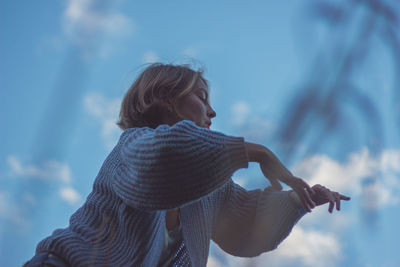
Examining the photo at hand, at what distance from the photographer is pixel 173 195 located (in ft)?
2.72

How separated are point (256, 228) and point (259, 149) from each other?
0.55m

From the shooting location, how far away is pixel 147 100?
1.27m

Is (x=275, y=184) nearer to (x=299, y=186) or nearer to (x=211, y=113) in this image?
(x=299, y=186)

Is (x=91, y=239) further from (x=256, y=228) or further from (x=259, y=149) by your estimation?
(x=256, y=228)

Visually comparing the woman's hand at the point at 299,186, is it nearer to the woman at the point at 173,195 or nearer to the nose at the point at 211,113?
the woman at the point at 173,195

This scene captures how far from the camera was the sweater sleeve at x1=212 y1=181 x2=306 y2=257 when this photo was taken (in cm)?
118

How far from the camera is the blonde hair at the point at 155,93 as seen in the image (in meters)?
1.25

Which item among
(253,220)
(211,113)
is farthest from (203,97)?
(253,220)

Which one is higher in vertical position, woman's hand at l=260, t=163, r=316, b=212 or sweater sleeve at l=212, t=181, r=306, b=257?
sweater sleeve at l=212, t=181, r=306, b=257

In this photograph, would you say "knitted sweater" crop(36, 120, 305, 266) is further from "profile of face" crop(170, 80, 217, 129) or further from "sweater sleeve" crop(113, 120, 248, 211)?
"profile of face" crop(170, 80, 217, 129)

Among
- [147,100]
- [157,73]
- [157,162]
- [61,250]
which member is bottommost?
[61,250]

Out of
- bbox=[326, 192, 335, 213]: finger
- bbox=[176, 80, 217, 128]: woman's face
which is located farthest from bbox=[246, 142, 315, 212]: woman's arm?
bbox=[176, 80, 217, 128]: woman's face

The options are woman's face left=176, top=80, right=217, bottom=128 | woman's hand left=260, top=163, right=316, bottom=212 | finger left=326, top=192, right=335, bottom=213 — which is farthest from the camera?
woman's face left=176, top=80, right=217, bottom=128

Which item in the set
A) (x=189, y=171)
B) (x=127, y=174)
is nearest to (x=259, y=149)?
(x=189, y=171)
